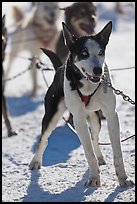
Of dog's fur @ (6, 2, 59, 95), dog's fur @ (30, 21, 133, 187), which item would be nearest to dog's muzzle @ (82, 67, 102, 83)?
dog's fur @ (30, 21, 133, 187)

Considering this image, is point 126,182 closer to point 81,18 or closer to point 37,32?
point 81,18

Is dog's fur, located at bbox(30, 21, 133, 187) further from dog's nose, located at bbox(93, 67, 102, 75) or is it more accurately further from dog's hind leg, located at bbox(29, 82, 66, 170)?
dog's hind leg, located at bbox(29, 82, 66, 170)

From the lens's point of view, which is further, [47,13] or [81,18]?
[47,13]

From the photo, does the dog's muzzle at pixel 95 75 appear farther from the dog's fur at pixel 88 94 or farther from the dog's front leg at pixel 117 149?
the dog's front leg at pixel 117 149

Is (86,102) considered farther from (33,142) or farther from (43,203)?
(33,142)

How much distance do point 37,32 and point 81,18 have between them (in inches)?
65.6

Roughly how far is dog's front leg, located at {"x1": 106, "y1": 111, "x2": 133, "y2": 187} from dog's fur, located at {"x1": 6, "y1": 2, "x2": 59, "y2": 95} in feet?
11.4

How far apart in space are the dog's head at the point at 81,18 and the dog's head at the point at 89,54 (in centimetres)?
202

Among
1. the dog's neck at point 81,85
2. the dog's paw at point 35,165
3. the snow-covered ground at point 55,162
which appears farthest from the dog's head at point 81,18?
the dog's neck at point 81,85

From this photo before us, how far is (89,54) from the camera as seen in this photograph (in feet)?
10.9

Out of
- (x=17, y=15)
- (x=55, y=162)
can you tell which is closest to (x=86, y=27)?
(x=55, y=162)

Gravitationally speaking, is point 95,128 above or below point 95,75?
below

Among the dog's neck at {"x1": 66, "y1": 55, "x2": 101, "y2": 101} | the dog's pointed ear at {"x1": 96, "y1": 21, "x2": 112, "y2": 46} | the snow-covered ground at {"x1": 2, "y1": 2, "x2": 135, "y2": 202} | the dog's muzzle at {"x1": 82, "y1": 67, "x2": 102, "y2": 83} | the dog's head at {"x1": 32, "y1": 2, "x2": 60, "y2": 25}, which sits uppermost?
the dog's head at {"x1": 32, "y1": 2, "x2": 60, "y2": 25}

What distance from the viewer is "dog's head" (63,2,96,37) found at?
216 inches
